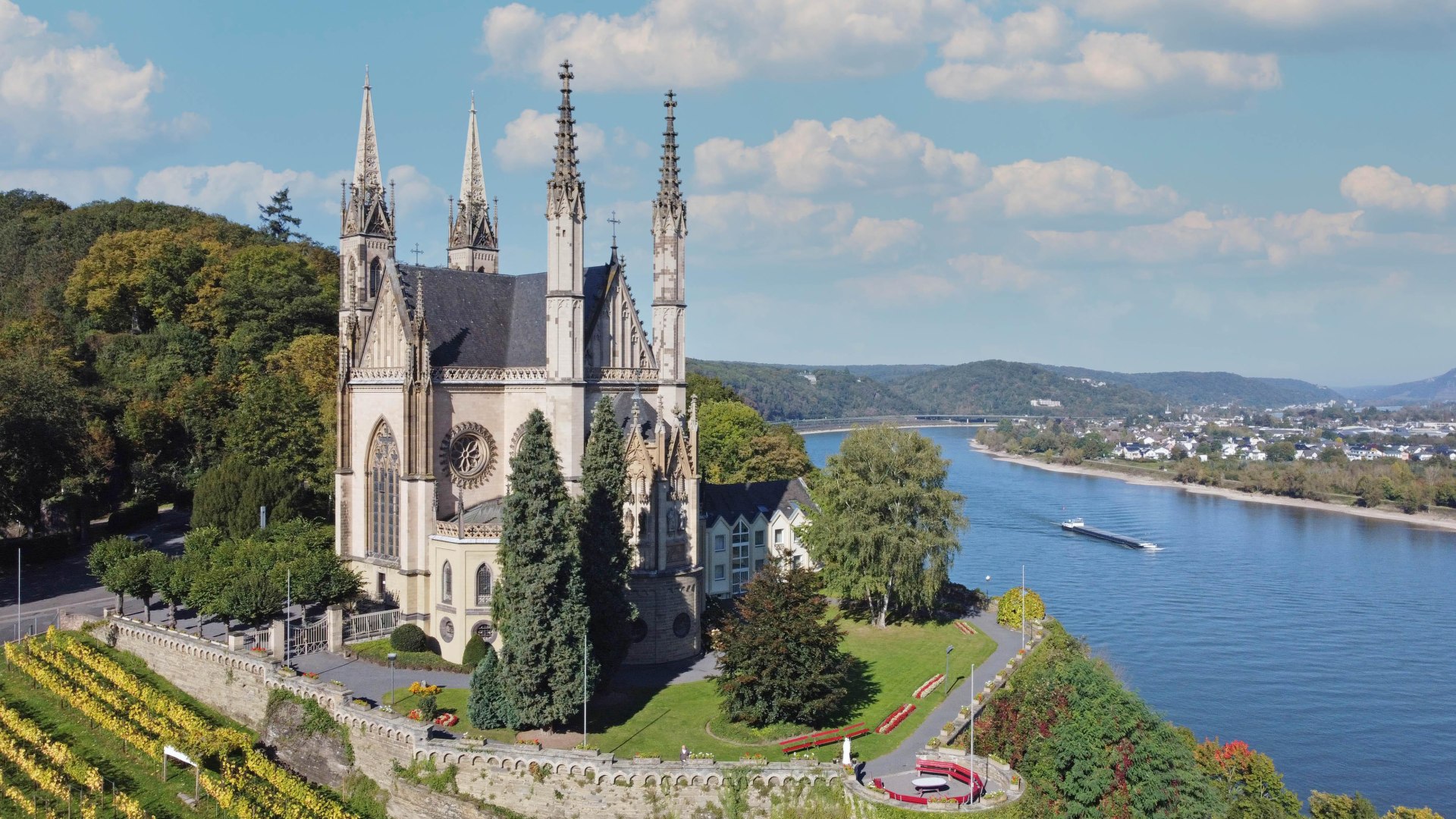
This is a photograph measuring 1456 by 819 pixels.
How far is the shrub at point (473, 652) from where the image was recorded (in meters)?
41.1

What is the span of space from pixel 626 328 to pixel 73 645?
23.2 meters

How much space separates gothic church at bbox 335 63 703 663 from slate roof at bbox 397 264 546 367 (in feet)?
0.22

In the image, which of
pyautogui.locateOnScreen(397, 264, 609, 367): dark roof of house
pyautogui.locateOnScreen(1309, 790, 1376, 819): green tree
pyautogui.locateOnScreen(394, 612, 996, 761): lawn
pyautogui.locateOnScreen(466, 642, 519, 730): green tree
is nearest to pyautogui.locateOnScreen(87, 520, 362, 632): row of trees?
pyautogui.locateOnScreen(394, 612, 996, 761): lawn

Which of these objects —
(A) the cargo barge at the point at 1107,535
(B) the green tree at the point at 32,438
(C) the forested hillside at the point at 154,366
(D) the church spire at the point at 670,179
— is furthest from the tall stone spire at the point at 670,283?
(A) the cargo barge at the point at 1107,535

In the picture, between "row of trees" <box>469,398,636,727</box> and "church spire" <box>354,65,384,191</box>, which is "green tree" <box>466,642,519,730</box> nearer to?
"row of trees" <box>469,398,636,727</box>

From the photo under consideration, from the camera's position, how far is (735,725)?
35.0 meters

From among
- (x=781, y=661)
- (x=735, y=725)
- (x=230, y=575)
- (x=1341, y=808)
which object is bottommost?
(x=1341, y=808)

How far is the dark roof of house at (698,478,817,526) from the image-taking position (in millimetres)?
54156

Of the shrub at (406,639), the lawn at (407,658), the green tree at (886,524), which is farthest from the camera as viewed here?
the green tree at (886,524)

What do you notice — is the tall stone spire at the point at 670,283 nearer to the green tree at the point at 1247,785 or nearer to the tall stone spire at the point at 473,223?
the tall stone spire at the point at 473,223

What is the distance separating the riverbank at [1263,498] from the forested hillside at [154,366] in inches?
4131

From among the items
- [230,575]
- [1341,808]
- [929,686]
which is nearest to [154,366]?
[230,575]

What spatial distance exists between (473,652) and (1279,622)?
49826 millimetres

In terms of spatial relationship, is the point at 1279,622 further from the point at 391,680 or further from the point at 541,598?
the point at 391,680
